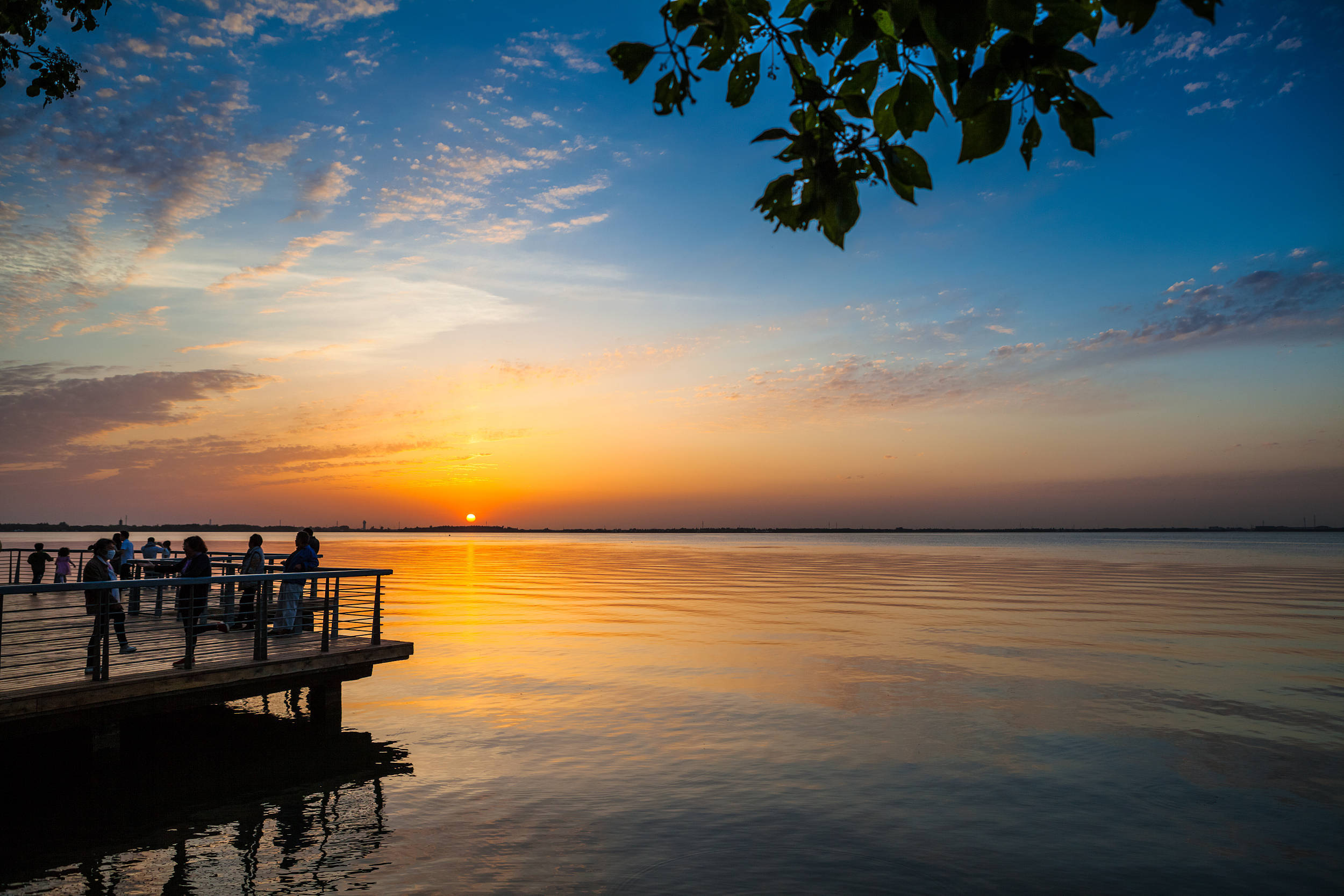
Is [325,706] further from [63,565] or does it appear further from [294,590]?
[63,565]

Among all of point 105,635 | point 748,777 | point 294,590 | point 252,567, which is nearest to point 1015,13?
point 748,777

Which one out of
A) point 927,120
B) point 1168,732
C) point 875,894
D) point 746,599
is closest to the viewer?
A: point 927,120

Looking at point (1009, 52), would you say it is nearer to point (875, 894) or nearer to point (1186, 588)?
point (875, 894)

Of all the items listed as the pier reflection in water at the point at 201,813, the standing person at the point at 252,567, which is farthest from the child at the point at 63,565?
the pier reflection in water at the point at 201,813

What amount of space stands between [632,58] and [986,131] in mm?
1365

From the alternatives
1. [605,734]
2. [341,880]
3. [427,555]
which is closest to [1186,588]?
[605,734]

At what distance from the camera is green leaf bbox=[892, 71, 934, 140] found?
2.49m

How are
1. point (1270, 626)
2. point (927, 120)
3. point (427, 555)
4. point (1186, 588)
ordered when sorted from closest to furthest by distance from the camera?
Answer: point (927, 120), point (1270, 626), point (1186, 588), point (427, 555)

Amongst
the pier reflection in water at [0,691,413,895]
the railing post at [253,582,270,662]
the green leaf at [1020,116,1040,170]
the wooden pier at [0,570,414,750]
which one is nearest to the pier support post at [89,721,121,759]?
the wooden pier at [0,570,414,750]

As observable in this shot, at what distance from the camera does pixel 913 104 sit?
2508 millimetres

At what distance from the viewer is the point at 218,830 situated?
9.19m

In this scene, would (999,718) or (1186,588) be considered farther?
(1186,588)

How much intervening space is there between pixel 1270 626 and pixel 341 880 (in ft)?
105

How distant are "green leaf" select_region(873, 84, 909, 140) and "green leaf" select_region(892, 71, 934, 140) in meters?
0.10
